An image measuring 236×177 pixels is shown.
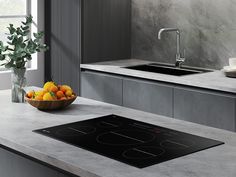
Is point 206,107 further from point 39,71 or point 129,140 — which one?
point 39,71

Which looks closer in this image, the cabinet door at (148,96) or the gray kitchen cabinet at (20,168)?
the gray kitchen cabinet at (20,168)

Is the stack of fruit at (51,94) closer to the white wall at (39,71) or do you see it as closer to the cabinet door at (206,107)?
the cabinet door at (206,107)

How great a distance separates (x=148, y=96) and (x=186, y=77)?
429 mm

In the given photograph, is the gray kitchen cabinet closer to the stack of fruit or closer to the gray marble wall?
the stack of fruit

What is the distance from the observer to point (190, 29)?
17.0ft

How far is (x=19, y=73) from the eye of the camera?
3.34 m

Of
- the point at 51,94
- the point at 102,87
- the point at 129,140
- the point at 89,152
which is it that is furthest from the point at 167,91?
the point at 89,152

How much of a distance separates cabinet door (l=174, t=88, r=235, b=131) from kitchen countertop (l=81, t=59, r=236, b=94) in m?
0.06

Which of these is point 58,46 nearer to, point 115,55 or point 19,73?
point 115,55

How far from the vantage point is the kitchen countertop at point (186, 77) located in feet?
13.5

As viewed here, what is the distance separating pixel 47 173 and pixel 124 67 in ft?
8.94

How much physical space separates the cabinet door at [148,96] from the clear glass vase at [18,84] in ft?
4.90

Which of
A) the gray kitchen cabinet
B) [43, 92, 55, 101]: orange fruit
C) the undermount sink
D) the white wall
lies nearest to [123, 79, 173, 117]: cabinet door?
the undermount sink

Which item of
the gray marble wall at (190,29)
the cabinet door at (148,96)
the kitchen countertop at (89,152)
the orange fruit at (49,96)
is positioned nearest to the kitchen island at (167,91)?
the cabinet door at (148,96)
